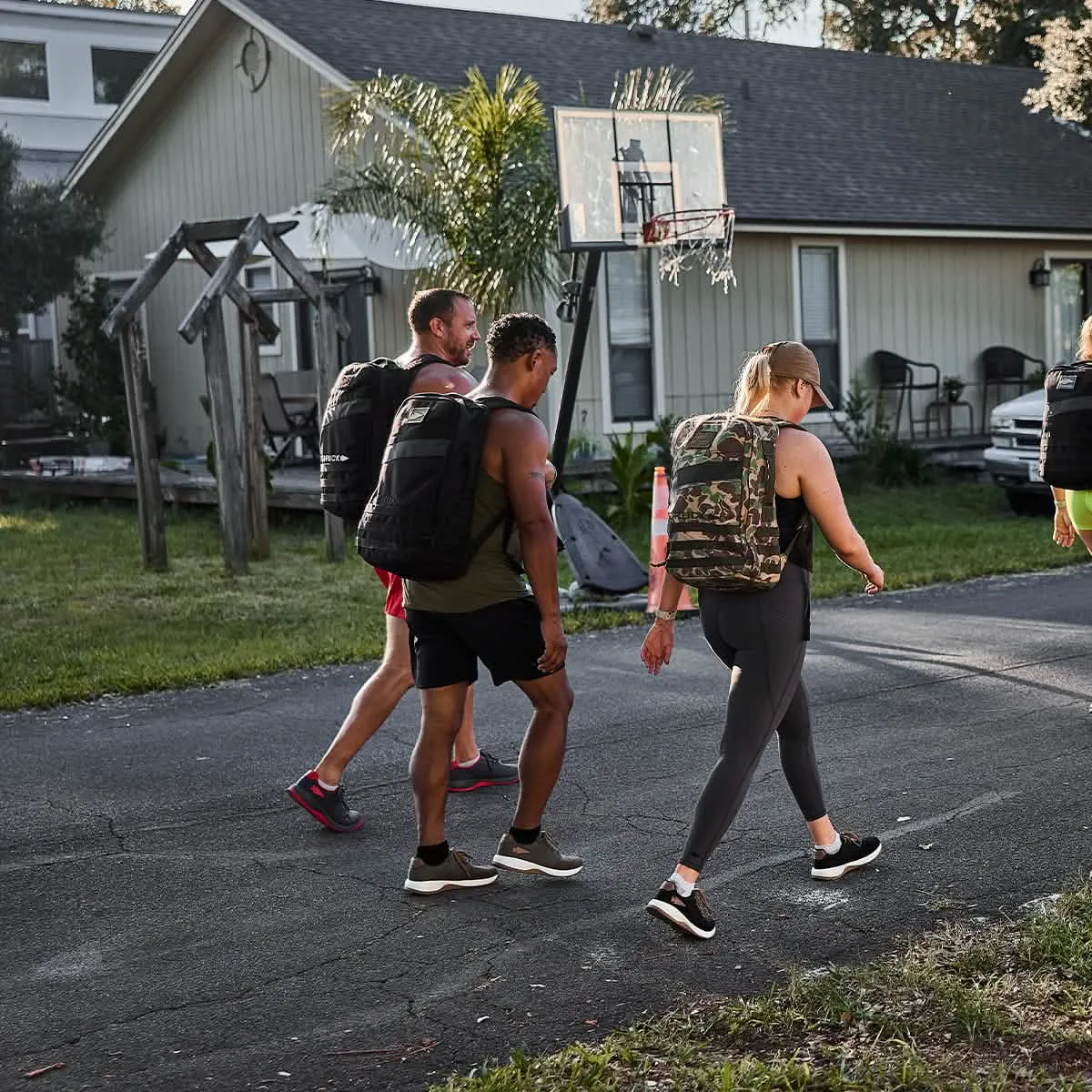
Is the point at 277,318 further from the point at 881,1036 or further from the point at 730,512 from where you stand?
the point at 881,1036

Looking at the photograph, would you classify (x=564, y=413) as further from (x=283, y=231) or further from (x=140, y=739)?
(x=140, y=739)

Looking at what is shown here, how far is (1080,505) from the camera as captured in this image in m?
8.04

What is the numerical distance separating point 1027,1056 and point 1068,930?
0.84m

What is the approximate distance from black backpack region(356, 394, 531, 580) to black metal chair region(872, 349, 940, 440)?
15811 millimetres

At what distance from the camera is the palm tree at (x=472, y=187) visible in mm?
15125

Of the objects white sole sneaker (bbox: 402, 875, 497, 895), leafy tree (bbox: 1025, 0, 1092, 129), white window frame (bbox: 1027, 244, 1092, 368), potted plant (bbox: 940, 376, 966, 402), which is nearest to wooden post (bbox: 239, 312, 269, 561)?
white sole sneaker (bbox: 402, 875, 497, 895)

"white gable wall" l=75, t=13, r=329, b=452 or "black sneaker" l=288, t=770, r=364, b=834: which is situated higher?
"white gable wall" l=75, t=13, r=329, b=452

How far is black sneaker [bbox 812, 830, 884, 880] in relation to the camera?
5617 mm

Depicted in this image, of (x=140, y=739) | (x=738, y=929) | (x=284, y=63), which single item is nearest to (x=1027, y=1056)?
(x=738, y=929)

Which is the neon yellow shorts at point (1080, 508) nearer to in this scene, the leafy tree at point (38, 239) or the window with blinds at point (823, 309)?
the window with blinds at point (823, 309)

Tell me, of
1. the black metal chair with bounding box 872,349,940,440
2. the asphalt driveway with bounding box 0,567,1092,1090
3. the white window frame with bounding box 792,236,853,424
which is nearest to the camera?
the asphalt driveway with bounding box 0,567,1092,1090

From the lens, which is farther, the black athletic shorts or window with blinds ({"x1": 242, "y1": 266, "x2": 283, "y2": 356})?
window with blinds ({"x1": 242, "y1": 266, "x2": 283, "y2": 356})

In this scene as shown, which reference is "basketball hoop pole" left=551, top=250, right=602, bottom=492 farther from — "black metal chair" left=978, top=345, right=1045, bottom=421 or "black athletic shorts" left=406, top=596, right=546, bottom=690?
"black metal chair" left=978, top=345, right=1045, bottom=421

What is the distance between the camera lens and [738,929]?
5.14 metres
